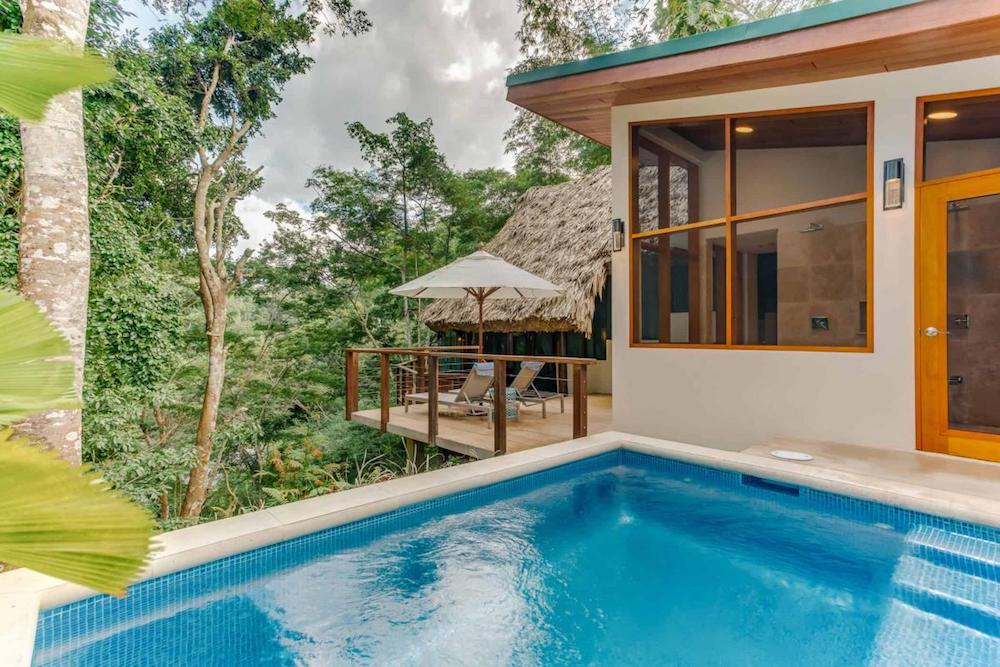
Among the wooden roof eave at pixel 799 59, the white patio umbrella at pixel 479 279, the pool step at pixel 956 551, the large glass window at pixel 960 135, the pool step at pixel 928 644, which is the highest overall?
the wooden roof eave at pixel 799 59

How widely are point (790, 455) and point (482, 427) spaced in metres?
3.87

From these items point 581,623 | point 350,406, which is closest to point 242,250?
point 350,406

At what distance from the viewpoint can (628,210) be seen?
20.3 ft

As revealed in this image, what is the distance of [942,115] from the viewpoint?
14.8 ft

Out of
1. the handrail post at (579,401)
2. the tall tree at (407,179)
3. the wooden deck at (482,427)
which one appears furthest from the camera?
the tall tree at (407,179)

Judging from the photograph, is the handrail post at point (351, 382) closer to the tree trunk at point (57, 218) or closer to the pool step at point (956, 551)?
the tree trunk at point (57, 218)

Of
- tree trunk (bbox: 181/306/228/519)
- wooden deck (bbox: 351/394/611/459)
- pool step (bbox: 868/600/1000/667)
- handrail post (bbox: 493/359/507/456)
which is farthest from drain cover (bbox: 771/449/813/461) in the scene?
tree trunk (bbox: 181/306/228/519)

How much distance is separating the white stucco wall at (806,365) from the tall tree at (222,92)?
707cm

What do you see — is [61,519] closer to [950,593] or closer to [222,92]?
[950,593]

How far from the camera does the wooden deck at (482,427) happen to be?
6051 mm

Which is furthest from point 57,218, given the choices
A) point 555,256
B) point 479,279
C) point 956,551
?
point 555,256

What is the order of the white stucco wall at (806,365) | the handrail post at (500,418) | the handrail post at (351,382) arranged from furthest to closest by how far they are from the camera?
the handrail post at (351,382) → the handrail post at (500,418) → the white stucco wall at (806,365)

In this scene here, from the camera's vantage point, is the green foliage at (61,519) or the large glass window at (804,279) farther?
the large glass window at (804,279)

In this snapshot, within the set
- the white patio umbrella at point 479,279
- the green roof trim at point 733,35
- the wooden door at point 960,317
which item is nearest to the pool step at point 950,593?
the wooden door at point 960,317
